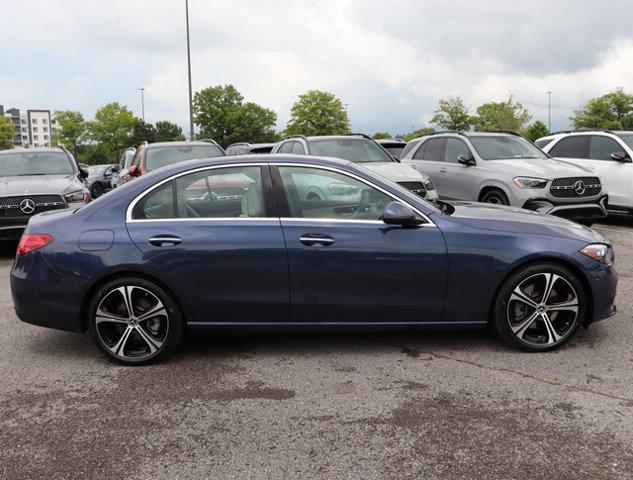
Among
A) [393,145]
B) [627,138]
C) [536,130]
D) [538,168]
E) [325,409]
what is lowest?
[325,409]

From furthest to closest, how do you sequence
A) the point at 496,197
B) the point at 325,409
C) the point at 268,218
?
the point at 496,197 < the point at 268,218 < the point at 325,409

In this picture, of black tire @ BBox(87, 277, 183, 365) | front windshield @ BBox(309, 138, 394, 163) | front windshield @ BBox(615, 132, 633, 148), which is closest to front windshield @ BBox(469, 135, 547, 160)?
front windshield @ BBox(309, 138, 394, 163)

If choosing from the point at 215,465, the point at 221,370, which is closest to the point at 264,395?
the point at 221,370

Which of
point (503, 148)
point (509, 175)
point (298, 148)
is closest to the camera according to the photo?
point (509, 175)

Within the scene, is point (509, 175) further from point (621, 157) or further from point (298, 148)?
point (298, 148)

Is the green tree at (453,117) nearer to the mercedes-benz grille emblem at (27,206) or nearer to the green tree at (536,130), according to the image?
the green tree at (536,130)

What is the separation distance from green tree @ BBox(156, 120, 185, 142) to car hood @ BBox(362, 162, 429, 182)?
8382 cm

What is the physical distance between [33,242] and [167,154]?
718cm

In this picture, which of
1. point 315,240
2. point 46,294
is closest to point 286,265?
point 315,240

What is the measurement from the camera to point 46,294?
14.4ft

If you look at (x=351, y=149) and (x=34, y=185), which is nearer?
(x=34, y=185)

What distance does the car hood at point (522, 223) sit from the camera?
4.50 meters

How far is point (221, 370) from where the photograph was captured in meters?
4.32

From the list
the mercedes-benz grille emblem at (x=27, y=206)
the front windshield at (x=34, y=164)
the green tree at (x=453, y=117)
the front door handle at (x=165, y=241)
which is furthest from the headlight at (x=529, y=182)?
the green tree at (x=453, y=117)
